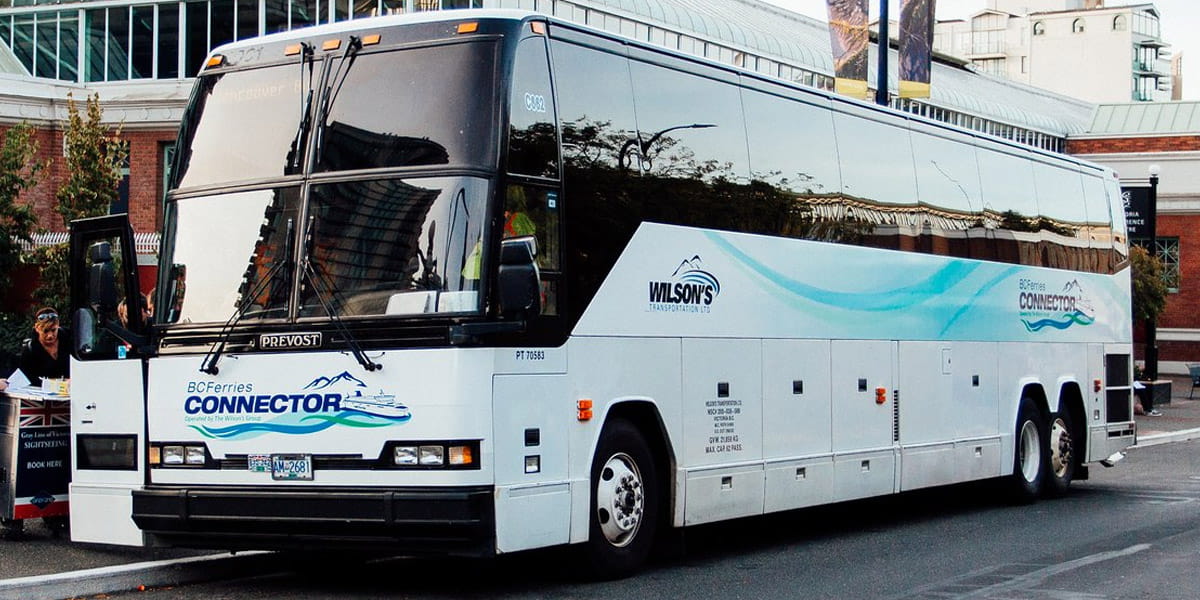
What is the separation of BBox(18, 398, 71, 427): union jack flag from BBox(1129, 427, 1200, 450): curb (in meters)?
20.1

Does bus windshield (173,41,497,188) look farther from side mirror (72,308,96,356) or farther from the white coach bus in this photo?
side mirror (72,308,96,356)

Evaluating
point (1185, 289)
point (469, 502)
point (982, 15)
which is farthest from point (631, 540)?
point (982, 15)

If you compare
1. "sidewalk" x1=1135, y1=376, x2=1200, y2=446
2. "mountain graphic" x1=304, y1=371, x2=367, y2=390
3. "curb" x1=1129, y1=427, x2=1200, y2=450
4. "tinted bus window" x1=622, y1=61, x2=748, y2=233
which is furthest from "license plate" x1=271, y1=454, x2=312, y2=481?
"sidewalk" x1=1135, y1=376, x2=1200, y2=446

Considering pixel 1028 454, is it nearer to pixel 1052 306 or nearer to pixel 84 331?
pixel 1052 306

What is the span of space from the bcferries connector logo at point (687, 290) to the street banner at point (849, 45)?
10.1 m

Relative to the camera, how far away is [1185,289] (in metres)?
57.8

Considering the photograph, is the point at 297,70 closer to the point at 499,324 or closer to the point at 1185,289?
the point at 499,324

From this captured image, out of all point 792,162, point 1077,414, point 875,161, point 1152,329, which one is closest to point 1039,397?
point 1077,414

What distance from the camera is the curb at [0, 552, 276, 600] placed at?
32.2 ft

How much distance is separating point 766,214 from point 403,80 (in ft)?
13.4

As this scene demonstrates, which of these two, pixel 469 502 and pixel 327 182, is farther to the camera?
pixel 327 182

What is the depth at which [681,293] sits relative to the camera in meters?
11.8

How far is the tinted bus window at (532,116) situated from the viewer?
985cm

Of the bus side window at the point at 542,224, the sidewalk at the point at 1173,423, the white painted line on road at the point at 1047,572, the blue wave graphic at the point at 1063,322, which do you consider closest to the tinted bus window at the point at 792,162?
the bus side window at the point at 542,224
